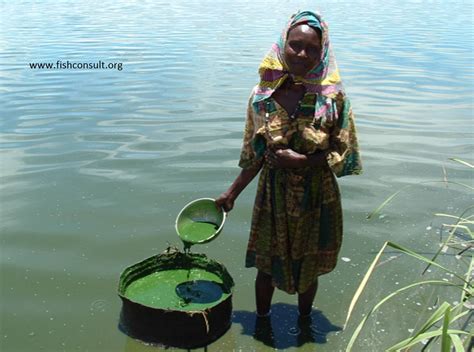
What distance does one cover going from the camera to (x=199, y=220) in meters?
3.20

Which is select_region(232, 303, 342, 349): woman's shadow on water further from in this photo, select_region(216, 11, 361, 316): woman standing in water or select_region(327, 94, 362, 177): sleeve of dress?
select_region(327, 94, 362, 177): sleeve of dress

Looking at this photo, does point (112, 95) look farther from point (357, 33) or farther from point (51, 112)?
point (357, 33)

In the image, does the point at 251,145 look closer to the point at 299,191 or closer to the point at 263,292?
the point at 299,191

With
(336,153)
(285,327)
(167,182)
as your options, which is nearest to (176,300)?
(285,327)

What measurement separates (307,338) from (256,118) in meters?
1.35

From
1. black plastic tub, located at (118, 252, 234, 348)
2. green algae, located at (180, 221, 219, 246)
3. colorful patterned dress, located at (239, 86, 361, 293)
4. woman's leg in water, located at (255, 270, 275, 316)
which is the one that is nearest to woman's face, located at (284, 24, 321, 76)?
colorful patterned dress, located at (239, 86, 361, 293)

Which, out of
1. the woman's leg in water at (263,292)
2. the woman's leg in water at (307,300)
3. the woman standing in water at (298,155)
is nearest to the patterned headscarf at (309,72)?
the woman standing in water at (298,155)

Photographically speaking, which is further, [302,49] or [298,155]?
[298,155]

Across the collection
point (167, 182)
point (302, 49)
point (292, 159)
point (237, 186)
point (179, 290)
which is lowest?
point (167, 182)

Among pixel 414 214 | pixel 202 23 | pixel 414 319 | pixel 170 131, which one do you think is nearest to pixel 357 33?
pixel 202 23

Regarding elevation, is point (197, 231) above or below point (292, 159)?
below

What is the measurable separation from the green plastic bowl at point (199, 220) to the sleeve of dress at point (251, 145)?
39cm

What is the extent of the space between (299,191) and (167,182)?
282 centimetres

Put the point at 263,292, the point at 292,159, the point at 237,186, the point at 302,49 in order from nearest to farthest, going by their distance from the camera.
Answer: the point at 302,49, the point at 292,159, the point at 237,186, the point at 263,292
